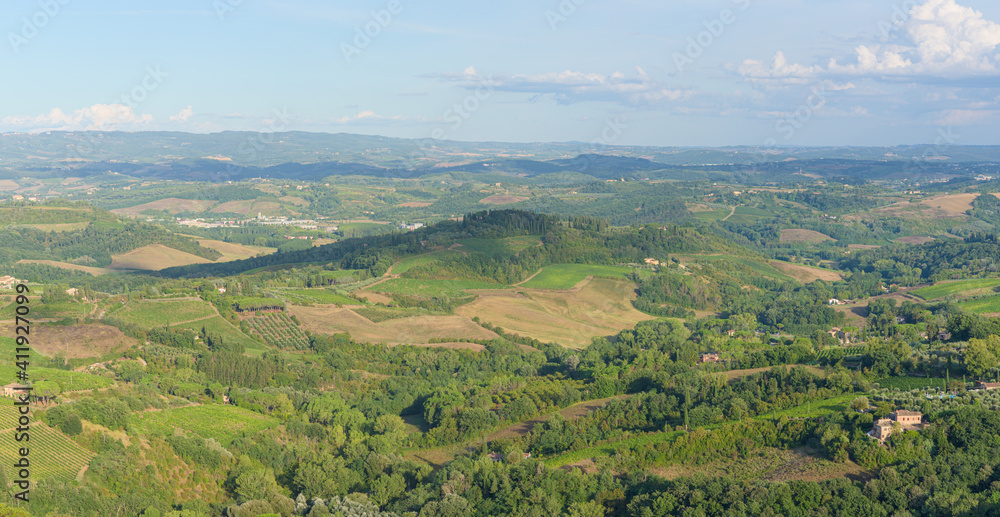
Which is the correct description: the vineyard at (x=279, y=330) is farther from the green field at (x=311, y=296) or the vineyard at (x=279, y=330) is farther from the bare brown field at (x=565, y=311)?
the bare brown field at (x=565, y=311)

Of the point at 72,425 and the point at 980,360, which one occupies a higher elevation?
the point at 980,360

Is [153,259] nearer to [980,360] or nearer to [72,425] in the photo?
[72,425]

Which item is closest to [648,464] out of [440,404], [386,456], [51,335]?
[386,456]

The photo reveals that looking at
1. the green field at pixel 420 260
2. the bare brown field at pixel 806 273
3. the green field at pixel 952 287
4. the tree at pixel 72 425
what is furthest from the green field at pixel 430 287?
the tree at pixel 72 425

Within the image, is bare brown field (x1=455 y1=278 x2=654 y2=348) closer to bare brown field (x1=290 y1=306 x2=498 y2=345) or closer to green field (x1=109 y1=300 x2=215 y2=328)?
bare brown field (x1=290 y1=306 x2=498 y2=345)

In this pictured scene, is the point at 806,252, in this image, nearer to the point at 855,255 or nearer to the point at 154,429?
the point at 855,255

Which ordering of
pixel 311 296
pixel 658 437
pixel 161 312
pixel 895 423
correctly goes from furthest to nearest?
pixel 311 296 → pixel 161 312 → pixel 658 437 → pixel 895 423

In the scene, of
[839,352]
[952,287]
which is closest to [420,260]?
[839,352]
